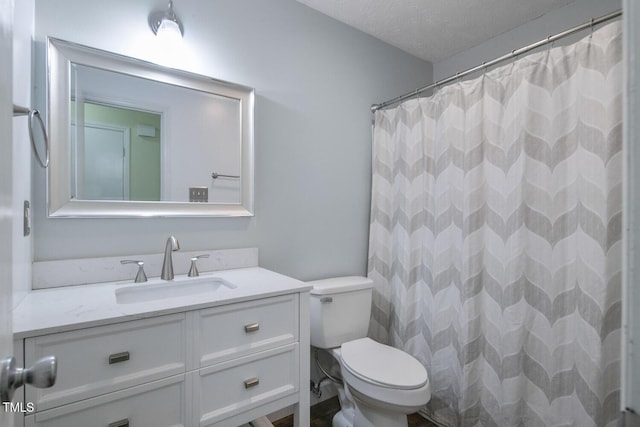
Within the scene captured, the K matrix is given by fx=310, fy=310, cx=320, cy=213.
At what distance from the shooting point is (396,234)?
6.81ft

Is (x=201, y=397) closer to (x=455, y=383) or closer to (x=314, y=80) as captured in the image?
(x=455, y=383)

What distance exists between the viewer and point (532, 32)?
78.1 inches

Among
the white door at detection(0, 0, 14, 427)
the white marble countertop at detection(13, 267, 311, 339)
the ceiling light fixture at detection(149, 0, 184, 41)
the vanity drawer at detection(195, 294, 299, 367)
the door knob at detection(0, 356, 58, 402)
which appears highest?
the ceiling light fixture at detection(149, 0, 184, 41)

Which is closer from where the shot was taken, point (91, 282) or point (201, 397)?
point (201, 397)

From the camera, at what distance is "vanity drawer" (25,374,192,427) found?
0.85m

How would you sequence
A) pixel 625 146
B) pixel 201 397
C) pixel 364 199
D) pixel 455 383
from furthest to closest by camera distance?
pixel 364 199 → pixel 455 383 → pixel 201 397 → pixel 625 146

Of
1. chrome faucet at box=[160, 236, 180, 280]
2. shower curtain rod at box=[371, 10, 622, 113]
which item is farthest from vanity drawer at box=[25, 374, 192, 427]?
shower curtain rod at box=[371, 10, 622, 113]

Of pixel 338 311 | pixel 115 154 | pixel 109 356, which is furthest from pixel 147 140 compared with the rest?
pixel 338 311

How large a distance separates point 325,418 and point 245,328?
1.07m

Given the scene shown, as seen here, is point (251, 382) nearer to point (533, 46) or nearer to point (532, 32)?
point (533, 46)

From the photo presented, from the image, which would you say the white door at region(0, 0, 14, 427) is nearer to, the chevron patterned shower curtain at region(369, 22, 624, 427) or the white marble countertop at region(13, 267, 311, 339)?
the white marble countertop at region(13, 267, 311, 339)

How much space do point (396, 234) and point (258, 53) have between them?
54.4 inches

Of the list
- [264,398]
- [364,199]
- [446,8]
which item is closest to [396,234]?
[364,199]

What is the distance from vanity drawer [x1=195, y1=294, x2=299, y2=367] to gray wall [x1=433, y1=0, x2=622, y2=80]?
2.18 metres
